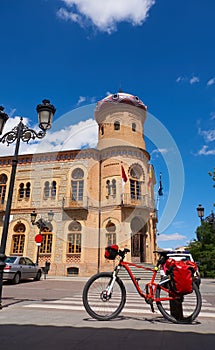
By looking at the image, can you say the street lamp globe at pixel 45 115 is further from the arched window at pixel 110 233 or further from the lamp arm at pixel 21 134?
the arched window at pixel 110 233

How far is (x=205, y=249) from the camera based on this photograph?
78.7 feet

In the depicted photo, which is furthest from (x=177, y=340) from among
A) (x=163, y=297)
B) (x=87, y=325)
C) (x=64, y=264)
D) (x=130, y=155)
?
(x=130, y=155)

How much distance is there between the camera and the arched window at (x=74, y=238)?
80.8 feet

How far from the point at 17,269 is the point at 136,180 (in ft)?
49.9

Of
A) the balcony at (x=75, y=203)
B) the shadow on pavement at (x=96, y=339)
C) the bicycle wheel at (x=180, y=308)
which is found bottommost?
the shadow on pavement at (x=96, y=339)

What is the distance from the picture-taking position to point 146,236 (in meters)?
25.8

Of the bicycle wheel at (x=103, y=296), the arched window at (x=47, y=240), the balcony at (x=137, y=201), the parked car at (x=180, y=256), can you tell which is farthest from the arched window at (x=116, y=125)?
the bicycle wheel at (x=103, y=296)

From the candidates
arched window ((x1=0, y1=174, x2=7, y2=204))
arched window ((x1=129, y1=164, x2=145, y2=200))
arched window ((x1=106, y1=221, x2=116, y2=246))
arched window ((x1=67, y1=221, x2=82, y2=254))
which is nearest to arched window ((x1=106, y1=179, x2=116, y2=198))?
arched window ((x1=129, y1=164, x2=145, y2=200))

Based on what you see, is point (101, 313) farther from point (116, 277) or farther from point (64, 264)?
point (64, 264)

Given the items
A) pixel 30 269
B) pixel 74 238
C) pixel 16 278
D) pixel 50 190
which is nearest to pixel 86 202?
pixel 74 238

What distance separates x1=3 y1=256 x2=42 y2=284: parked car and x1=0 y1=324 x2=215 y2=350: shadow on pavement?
9839mm

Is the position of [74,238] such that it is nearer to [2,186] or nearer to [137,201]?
[137,201]

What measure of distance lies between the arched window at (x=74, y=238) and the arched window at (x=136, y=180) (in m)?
5.71

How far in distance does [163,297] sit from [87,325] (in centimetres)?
127
